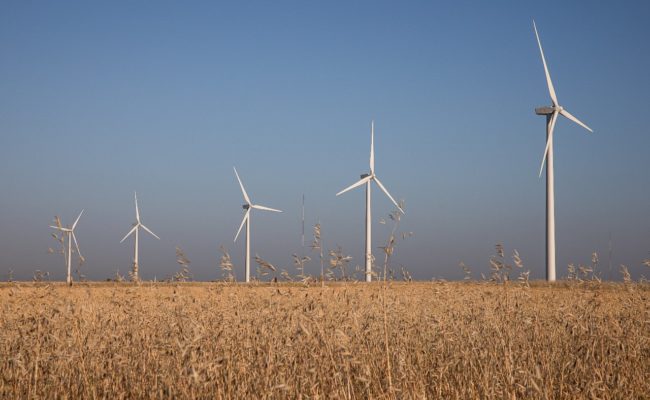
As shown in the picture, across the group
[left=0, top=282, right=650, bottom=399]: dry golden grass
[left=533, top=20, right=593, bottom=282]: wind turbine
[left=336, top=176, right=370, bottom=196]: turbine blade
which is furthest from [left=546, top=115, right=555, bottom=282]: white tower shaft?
[left=0, top=282, right=650, bottom=399]: dry golden grass

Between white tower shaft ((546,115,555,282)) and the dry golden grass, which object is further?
white tower shaft ((546,115,555,282))

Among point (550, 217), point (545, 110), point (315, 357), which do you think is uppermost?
point (545, 110)

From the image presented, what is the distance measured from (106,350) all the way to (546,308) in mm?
12367

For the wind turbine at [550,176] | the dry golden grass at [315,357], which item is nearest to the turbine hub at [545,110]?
the wind turbine at [550,176]

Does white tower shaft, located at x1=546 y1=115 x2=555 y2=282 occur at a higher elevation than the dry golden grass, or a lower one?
higher

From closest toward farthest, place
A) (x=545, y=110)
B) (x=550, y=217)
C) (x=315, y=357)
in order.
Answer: (x=315, y=357) → (x=550, y=217) → (x=545, y=110)

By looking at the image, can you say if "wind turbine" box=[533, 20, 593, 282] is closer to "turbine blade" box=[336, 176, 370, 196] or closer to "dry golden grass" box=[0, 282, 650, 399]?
"turbine blade" box=[336, 176, 370, 196]

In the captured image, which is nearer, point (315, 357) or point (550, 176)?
point (315, 357)

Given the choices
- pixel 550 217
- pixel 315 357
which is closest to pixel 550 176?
pixel 550 217

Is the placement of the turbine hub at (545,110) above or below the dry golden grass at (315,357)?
above

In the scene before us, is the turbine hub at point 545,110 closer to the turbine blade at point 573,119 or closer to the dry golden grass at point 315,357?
the turbine blade at point 573,119

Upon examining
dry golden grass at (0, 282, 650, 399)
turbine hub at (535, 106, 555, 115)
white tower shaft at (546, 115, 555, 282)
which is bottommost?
dry golden grass at (0, 282, 650, 399)

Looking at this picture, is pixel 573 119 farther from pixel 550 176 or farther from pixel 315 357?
pixel 315 357

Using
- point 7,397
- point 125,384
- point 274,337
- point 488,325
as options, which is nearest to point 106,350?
point 125,384
